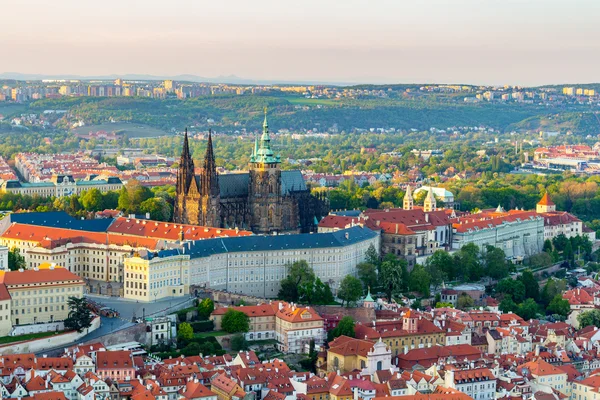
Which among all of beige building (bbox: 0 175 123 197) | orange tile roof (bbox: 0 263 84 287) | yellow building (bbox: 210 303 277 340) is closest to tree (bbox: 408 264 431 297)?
yellow building (bbox: 210 303 277 340)

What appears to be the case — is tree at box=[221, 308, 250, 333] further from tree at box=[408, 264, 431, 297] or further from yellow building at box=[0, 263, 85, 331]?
tree at box=[408, 264, 431, 297]

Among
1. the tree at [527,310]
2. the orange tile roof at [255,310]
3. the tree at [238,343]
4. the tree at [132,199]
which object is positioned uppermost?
the tree at [132,199]

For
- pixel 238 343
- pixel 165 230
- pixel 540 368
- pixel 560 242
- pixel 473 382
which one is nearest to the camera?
pixel 473 382

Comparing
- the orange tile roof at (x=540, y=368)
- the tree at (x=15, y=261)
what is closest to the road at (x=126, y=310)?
the tree at (x=15, y=261)

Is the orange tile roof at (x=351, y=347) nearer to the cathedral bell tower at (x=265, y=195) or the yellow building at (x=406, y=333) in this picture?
the yellow building at (x=406, y=333)

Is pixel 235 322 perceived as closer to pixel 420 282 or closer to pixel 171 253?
pixel 171 253

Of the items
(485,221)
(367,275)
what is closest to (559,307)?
(367,275)

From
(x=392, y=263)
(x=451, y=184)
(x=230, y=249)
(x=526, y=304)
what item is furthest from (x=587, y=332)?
(x=451, y=184)
